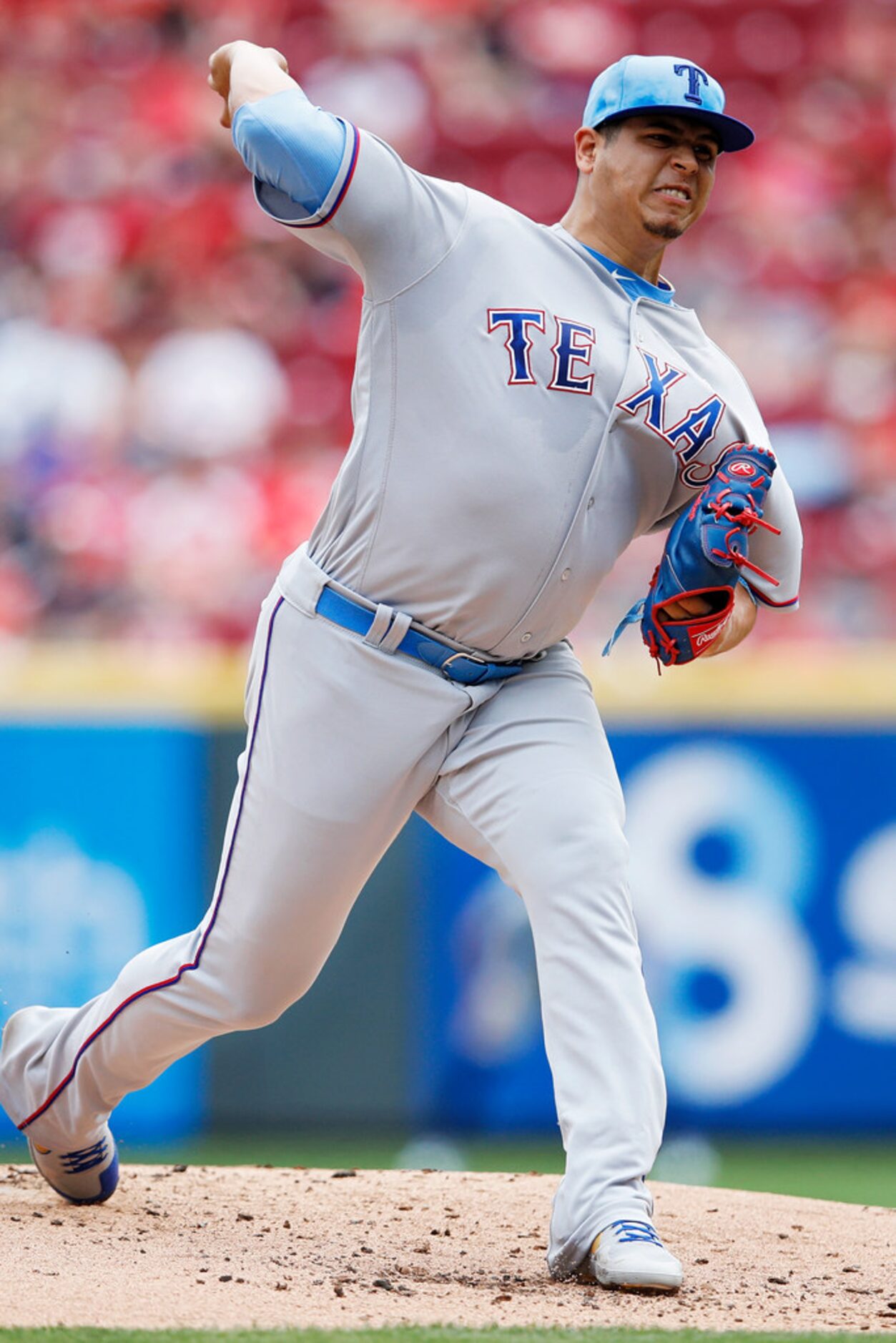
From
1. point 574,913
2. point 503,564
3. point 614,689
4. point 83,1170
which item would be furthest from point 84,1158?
point 614,689

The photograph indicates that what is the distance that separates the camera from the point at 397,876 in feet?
16.9

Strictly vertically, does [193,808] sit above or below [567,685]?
below

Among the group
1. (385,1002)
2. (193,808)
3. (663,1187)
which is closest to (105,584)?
(193,808)

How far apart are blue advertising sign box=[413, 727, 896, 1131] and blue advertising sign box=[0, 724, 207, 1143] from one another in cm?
65

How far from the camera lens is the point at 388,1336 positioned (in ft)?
7.85

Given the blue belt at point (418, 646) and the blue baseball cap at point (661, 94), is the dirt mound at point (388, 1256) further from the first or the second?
the blue baseball cap at point (661, 94)

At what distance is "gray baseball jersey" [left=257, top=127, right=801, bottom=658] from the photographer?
2898 mm

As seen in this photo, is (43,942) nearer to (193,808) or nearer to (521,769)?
(193,808)

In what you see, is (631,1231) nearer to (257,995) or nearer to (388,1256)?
(388,1256)

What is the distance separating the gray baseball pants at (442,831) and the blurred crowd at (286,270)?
3754 mm

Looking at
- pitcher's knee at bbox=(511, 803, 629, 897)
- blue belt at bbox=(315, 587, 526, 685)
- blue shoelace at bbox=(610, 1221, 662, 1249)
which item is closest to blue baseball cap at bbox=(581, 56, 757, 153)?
blue belt at bbox=(315, 587, 526, 685)

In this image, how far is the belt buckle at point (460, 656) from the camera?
117 inches

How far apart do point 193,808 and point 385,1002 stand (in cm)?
74

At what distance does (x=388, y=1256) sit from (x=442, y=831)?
0.72m
